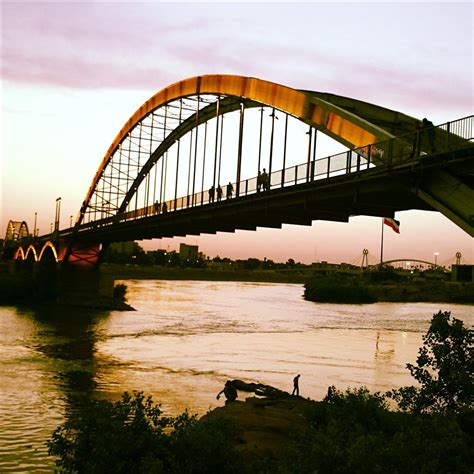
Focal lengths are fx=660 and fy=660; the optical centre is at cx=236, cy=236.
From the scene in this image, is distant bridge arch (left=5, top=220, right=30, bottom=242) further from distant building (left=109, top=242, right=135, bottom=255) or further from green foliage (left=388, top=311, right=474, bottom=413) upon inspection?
green foliage (left=388, top=311, right=474, bottom=413)

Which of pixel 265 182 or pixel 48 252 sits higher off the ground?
pixel 265 182

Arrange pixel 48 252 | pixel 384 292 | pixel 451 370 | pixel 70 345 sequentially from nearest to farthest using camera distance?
1. pixel 451 370
2. pixel 70 345
3. pixel 48 252
4. pixel 384 292

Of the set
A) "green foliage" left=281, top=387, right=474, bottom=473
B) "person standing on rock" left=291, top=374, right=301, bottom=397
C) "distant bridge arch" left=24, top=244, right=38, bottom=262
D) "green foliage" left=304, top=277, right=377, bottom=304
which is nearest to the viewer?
"green foliage" left=281, top=387, right=474, bottom=473

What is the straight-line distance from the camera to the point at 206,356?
31.2 metres

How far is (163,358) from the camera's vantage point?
99.7ft

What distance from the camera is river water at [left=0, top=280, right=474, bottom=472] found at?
1978cm

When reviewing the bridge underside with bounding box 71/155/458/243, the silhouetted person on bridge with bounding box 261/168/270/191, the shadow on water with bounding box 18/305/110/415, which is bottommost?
the shadow on water with bounding box 18/305/110/415

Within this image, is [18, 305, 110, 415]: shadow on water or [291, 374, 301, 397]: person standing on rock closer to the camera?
[291, 374, 301, 397]: person standing on rock

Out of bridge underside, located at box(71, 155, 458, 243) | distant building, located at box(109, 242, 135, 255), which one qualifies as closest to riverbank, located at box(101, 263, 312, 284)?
distant building, located at box(109, 242, 135, 255)

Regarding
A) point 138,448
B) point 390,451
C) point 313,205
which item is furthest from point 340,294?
point 138,448

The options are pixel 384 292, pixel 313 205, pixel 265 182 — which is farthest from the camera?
pixel 384 292

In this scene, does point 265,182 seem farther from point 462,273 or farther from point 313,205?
point 462,273

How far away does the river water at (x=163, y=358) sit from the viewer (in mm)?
19781

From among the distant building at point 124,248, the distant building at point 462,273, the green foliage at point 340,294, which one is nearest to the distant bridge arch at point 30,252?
the green foliage at point 340,294
